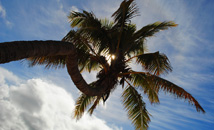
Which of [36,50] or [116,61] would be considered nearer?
[36,50]

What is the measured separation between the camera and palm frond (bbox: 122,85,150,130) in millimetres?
6406

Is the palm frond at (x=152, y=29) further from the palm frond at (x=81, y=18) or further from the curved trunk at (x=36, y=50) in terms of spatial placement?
the curved trunk at (x=36, y=50)

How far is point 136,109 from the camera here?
6648 millimetres

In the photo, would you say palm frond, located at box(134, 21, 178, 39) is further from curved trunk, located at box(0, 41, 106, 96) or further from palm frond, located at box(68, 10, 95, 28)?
curved trunk, located at box(0, 41, 106, 96)

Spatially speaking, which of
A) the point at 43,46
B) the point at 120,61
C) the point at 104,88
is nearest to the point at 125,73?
the point at 120,61

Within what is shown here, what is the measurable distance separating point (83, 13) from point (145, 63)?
11.1 feet

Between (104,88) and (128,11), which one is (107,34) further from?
(104,88)

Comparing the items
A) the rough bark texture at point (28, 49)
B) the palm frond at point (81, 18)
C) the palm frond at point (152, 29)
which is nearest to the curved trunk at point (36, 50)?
the rough bark texture at point (28, 49)

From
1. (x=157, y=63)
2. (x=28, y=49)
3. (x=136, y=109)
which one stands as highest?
(x=157, y=63)

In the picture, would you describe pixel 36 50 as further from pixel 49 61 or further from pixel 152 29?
pixel 152 29

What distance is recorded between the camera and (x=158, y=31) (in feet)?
20.7

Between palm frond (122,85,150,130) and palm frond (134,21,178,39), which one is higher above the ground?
palm frond (134,21,178,39)

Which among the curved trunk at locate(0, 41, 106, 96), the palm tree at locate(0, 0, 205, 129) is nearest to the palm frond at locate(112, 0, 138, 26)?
the palm tree at locate(0, 0, 205, 129)

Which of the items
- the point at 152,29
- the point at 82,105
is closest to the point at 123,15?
the point at 152,29
